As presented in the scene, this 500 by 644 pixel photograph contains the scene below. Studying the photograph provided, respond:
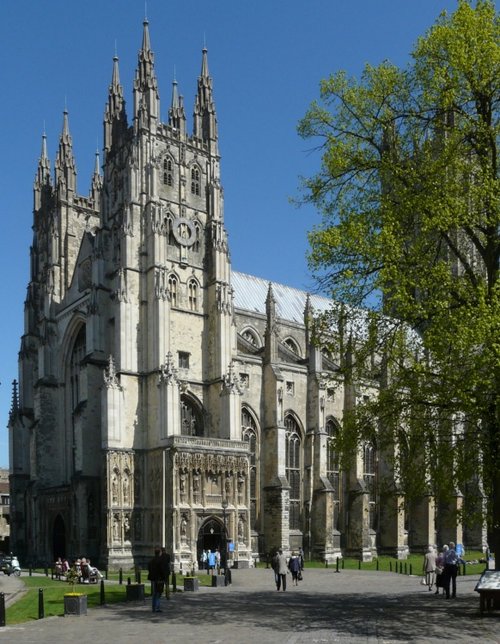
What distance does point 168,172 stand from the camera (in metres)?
53.8

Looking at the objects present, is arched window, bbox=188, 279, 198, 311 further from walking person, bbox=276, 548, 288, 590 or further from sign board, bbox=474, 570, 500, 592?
sign board, bbox=474, 570, 500, 592

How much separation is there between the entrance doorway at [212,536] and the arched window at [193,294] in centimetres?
1330

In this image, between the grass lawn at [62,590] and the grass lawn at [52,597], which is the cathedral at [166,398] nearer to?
the grass lawn at [62,590]

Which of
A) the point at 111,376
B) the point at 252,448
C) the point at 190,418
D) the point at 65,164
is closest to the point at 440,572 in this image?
the point at 111,376

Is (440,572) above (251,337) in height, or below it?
below

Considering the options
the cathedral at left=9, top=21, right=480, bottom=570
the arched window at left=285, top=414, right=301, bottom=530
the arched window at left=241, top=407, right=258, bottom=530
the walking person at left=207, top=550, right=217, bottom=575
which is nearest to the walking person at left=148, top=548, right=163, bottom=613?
the walking person at left=207, top=550, right=217, bottom=575

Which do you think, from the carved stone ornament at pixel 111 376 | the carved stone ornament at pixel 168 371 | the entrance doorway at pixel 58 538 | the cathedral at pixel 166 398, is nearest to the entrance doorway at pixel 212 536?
the cathedral at pixel 166 398

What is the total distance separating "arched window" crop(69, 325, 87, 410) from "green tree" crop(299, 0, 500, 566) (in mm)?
35833

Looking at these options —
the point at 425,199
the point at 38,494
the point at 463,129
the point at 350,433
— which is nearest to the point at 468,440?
the point at 350,433

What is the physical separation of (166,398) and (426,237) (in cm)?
2787

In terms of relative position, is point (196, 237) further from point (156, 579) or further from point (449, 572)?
point (156, 579)

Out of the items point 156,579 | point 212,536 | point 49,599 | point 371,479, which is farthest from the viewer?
point 371,479

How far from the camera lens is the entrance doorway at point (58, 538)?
175ft

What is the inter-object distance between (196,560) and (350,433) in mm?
26074
